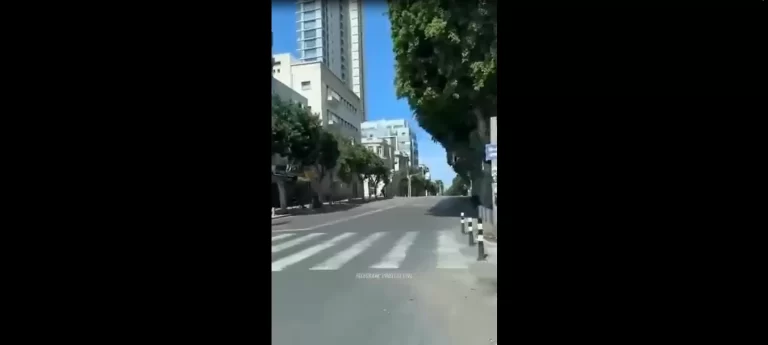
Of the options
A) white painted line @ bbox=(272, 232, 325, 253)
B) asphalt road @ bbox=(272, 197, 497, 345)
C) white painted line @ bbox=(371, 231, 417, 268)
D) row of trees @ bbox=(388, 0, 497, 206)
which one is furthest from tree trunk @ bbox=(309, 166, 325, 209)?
asphalt road @ bbox=(272, 197, 497, 345)

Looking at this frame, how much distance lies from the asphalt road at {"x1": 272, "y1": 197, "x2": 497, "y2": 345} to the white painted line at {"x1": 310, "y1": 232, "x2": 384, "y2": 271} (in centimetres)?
2

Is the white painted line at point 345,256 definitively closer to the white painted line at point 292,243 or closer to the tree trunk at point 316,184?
the white painted line at point 292,243

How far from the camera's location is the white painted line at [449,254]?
8.86 meters

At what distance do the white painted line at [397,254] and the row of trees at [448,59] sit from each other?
12.3 ft

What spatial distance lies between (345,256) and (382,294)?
12.3 feet

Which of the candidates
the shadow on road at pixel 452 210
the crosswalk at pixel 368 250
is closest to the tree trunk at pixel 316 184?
the shadow on road at pixel 452 210

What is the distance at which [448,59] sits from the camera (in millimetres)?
14969

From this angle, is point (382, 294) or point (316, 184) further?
point (316, 184)

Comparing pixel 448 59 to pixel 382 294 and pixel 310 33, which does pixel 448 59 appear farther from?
pixel 310 33

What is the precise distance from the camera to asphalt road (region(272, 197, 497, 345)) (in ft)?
15.0

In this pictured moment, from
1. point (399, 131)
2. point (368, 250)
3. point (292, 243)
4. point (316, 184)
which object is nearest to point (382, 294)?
point (368, 250)

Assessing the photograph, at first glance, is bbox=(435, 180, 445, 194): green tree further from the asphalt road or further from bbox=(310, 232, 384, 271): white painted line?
the asphalt road
